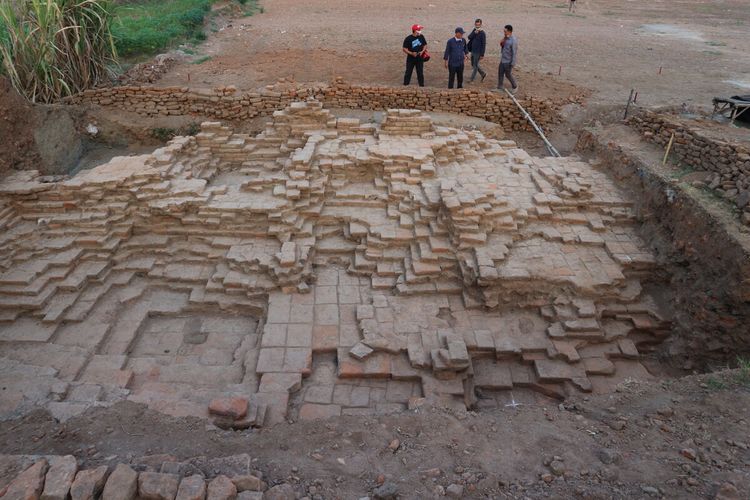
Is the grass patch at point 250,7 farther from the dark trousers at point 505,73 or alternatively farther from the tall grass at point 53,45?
the dark trousers at point 505,73

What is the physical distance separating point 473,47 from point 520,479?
1105 centimetres

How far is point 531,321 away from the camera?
252 inches

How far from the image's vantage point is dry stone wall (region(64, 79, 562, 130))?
37.6 ft

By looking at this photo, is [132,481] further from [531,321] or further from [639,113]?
[639,113]

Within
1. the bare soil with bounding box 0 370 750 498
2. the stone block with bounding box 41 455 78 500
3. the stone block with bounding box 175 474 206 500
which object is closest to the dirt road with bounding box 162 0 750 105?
the bare soil with bounding box 0 370 750 498

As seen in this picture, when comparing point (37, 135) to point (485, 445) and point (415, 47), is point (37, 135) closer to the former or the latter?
point (415, 47)

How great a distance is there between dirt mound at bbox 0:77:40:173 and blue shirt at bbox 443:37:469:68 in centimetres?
928

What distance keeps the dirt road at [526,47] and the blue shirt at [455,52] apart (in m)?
1.21

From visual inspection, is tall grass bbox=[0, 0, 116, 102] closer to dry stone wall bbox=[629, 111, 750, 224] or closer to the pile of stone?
the pile of stone

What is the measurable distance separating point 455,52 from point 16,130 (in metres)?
9.61

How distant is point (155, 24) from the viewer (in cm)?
1577

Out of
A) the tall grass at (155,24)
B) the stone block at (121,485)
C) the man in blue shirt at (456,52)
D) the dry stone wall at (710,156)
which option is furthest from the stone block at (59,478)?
the tall grass at (155,24)

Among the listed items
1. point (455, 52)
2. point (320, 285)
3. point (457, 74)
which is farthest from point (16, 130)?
point (457, 74)

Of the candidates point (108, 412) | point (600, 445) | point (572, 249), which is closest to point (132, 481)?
point (108, 412)
